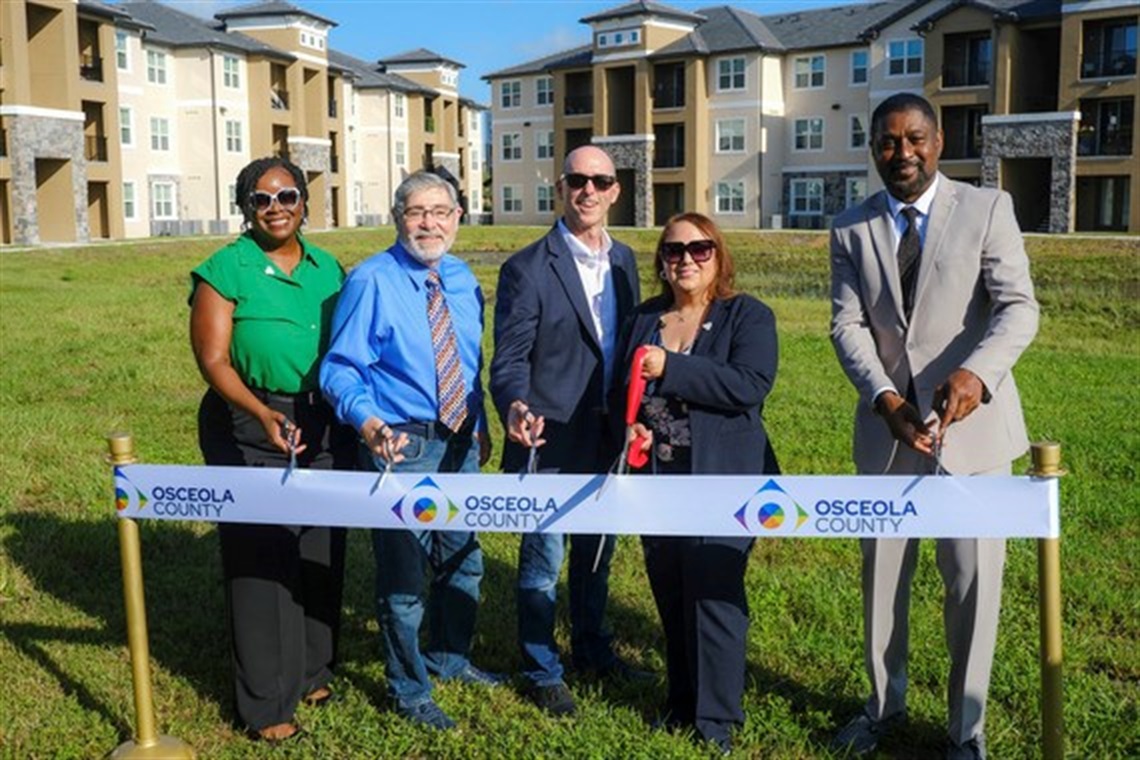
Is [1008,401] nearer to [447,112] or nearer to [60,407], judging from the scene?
[60,407]

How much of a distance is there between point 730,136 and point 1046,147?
15.8 metres

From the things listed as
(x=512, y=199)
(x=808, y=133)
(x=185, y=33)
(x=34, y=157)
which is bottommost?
(x=512, y=199)

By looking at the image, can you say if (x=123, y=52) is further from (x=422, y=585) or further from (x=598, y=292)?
(x=422, y=585)

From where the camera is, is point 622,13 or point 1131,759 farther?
point 622,13

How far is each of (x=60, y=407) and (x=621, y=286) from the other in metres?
8.27

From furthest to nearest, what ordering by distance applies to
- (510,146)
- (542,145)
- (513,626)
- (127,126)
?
(510,146) → (542,145) → (127,126) → (513,626)

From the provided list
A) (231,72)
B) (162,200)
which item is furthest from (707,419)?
(231,72)

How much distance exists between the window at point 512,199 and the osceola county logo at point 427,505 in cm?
6379

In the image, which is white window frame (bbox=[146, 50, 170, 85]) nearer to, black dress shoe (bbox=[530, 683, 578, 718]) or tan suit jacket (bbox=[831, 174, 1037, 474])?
black dress shoe (bbox=[530, 683, 578, 718])

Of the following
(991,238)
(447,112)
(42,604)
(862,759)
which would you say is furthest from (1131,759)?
(447,112)

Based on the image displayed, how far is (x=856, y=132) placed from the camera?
5284cm

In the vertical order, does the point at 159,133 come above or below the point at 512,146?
below

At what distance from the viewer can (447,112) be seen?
259 ft

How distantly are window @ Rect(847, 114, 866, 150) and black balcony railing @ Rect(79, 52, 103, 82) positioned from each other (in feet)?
104
